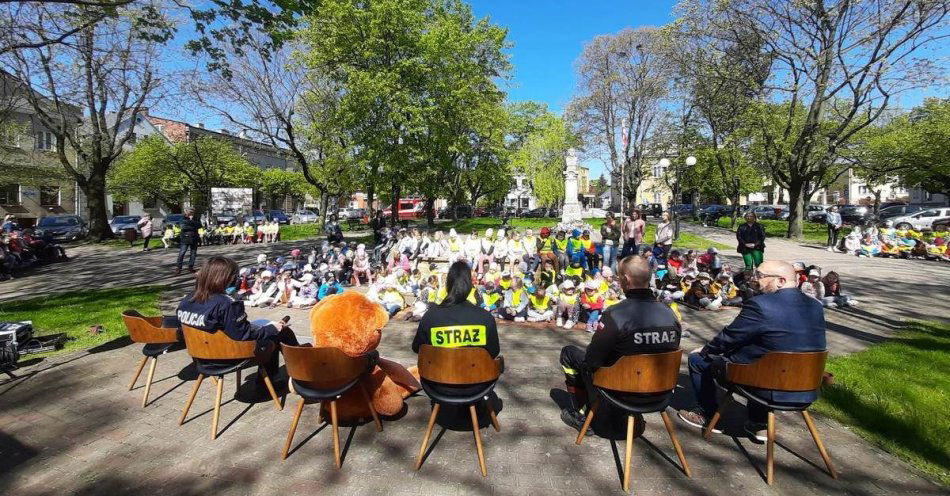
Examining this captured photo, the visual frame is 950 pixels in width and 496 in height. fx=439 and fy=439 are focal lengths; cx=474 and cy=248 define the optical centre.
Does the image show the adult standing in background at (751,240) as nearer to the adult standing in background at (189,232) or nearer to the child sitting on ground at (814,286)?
the child sitting on ground at (814,286)

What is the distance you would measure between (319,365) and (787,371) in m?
3.36

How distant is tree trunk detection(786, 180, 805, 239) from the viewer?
69.1 feet

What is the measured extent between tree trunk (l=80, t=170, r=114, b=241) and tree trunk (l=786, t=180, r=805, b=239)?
3546 centimetres

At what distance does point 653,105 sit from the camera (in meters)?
29.6

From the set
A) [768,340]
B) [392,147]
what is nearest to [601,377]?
[768,340]

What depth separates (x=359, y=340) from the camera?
3594mm

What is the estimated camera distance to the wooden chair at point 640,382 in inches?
120

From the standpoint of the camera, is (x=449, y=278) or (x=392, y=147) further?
(x=392, y=147)

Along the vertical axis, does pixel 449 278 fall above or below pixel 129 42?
below

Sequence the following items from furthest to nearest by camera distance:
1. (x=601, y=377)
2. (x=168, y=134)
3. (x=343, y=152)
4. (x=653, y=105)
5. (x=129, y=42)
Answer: (x=168, y=134)
(x=653, y=105)
(x=343, y=152)
(x=129, y=42)
(x=601, y=377)

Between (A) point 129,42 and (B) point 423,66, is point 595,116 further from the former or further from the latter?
(A) point 129,42

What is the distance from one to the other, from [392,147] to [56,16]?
39.3 feet

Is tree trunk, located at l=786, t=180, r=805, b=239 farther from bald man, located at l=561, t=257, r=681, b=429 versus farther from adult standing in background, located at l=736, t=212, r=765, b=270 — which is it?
bald man, located at l=561, t=257, r=681, b=429

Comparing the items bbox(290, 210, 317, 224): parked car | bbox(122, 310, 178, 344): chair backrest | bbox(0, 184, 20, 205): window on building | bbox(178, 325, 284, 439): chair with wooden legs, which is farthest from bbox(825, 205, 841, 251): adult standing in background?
bbox(0, 184, 20, 205): window on building
